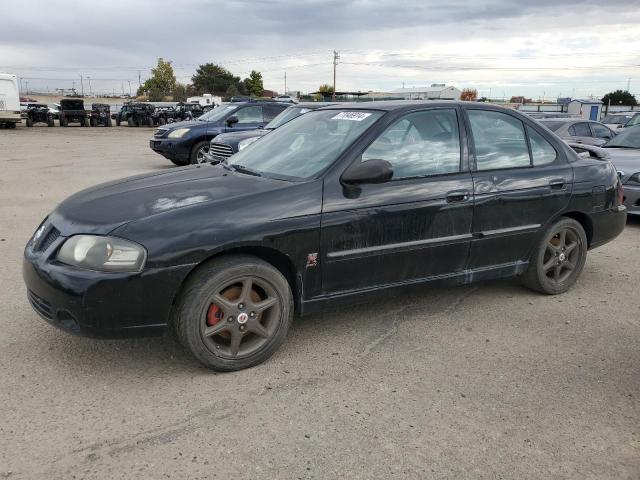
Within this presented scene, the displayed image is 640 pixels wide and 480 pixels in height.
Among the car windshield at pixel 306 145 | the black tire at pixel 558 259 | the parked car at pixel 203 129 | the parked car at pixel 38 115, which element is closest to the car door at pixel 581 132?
the parked car at pixel 203 129

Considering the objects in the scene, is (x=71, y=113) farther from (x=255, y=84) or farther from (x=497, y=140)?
(x=255, y=84)

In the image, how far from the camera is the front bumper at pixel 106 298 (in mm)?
2990

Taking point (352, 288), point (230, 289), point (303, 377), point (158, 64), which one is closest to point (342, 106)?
point (352, 288)

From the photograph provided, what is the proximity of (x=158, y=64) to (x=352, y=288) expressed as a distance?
9825 centimetres

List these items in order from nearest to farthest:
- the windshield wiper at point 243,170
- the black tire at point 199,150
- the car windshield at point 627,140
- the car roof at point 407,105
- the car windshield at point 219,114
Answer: the windshield wiper at point 243,170, the car roof at point 407,105, the car windshield at point 627,140, the black tire at point 199,150, the car windshield at point 219,114

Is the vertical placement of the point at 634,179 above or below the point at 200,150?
above

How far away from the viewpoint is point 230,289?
10.9 feet

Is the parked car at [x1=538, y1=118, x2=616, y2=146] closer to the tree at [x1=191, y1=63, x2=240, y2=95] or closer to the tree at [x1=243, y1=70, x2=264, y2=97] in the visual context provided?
the tree at [x1=243, y1=70, x2=264, y2=97]

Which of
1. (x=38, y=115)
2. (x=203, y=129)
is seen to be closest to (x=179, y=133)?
(x=203, y=129)

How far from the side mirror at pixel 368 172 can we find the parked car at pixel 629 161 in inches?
217

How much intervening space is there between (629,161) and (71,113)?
36.2 meters

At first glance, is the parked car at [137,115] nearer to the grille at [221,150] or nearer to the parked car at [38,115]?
the parked car at [38,115]

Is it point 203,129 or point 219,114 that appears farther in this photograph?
point 219,114

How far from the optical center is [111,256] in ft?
9.92
